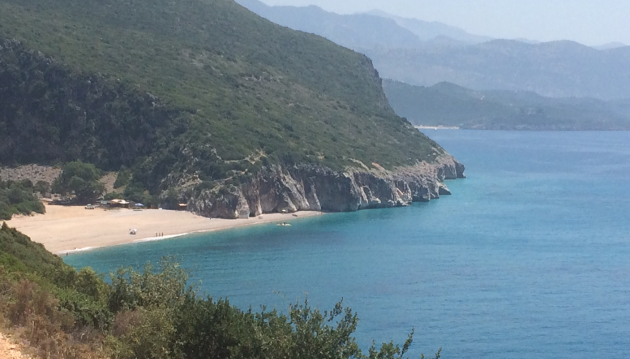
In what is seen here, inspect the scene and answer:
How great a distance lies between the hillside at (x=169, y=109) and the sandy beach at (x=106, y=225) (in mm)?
2762

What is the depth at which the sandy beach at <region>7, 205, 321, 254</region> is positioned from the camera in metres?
61.1

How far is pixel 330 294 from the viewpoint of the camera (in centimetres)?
4706

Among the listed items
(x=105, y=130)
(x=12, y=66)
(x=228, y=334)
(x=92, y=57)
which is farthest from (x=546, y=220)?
(x=228, y=334)

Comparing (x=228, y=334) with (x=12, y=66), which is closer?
(x=228, y=334)

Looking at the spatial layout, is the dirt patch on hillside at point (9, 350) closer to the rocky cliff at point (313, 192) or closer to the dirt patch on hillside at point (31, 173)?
the rocky cliff at point (313, 192)

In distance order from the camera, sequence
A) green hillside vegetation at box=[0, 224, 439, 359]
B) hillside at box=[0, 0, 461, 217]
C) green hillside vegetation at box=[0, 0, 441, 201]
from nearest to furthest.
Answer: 1. green hillside vegetation at box=[0, 224, 439, 359]
2. hillside at box=[0, 0, 461, 217]
3. green hillside vegetation at box=[0, 0, 441, 201]

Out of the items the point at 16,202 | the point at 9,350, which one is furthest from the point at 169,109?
the point at 9,350

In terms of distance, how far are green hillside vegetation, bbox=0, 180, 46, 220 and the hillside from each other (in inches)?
448

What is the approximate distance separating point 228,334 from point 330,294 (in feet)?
99.4

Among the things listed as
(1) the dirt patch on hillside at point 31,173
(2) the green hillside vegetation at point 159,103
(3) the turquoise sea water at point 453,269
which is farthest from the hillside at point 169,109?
(3) the turquoise sea water at point 453,269

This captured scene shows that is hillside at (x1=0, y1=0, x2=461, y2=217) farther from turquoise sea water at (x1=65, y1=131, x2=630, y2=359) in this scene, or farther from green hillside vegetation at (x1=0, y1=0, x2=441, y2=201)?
turquoise sea water at (x1=65, y1=131, x2=630, y2=359)

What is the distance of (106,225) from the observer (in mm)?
67312

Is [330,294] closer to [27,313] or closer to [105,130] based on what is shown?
[27,313]

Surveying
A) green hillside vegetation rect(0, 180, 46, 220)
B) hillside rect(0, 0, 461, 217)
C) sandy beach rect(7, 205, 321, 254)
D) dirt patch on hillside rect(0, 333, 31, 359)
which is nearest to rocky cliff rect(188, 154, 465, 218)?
hillside rect(0, 0, 461, 217)
